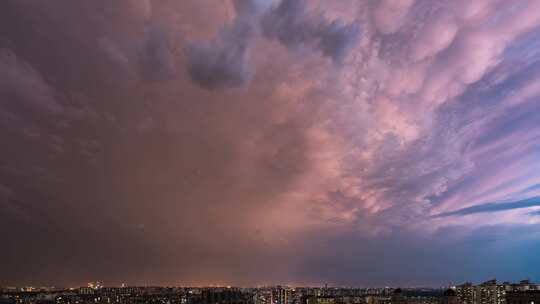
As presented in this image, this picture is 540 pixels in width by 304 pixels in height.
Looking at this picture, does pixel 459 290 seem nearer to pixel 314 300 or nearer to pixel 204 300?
pixel 314 300

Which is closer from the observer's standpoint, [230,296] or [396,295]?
[396,295]

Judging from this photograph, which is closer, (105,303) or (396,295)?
(396,295)

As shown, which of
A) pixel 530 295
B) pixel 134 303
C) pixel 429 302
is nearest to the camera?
pixel 530 295

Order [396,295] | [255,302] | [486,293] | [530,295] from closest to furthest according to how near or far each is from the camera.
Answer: [530,295] < [396,295] < [486,293] < [255,302]

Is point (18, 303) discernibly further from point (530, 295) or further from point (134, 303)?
point (530, 295)

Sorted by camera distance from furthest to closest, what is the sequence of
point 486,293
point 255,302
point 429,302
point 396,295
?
point 255,302 → point 429,302 → point 486,293 → point 396,295

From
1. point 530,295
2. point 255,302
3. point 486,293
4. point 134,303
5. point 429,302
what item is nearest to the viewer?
point 530,295

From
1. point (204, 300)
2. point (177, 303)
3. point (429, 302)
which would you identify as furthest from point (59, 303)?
point (429, 302)

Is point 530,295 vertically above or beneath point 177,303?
above

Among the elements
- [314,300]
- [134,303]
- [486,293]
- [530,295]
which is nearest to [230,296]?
[134,303]
